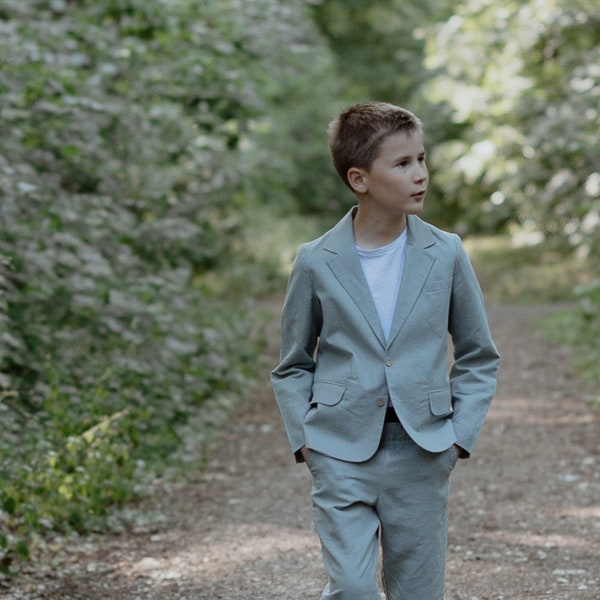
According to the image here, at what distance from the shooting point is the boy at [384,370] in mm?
3023

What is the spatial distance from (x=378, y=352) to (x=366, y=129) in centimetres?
63

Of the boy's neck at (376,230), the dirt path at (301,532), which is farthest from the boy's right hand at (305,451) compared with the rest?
the dirt path at (301,532)

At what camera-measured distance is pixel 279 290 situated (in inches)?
682

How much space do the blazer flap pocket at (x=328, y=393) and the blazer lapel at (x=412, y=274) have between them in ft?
0.61

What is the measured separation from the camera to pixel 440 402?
10.1 feet

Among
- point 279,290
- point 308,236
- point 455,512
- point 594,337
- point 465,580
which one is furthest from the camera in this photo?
point 308,236

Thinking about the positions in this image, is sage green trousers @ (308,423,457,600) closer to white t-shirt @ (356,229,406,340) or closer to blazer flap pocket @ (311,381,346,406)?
blazer flap pocket @ (311,381,346,406)

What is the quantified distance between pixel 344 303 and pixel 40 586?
2.32 m

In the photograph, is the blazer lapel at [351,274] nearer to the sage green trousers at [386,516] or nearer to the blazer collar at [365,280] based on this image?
the blazer collar at [365,280]

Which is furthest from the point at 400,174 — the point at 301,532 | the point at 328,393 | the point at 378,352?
the point at 301,532

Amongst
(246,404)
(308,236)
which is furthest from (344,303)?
(308,236)

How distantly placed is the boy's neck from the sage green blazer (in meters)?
0.04

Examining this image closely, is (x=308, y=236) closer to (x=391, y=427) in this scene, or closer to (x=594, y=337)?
(x=594, y=337)

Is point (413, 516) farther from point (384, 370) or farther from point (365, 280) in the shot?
point (365, 280)
